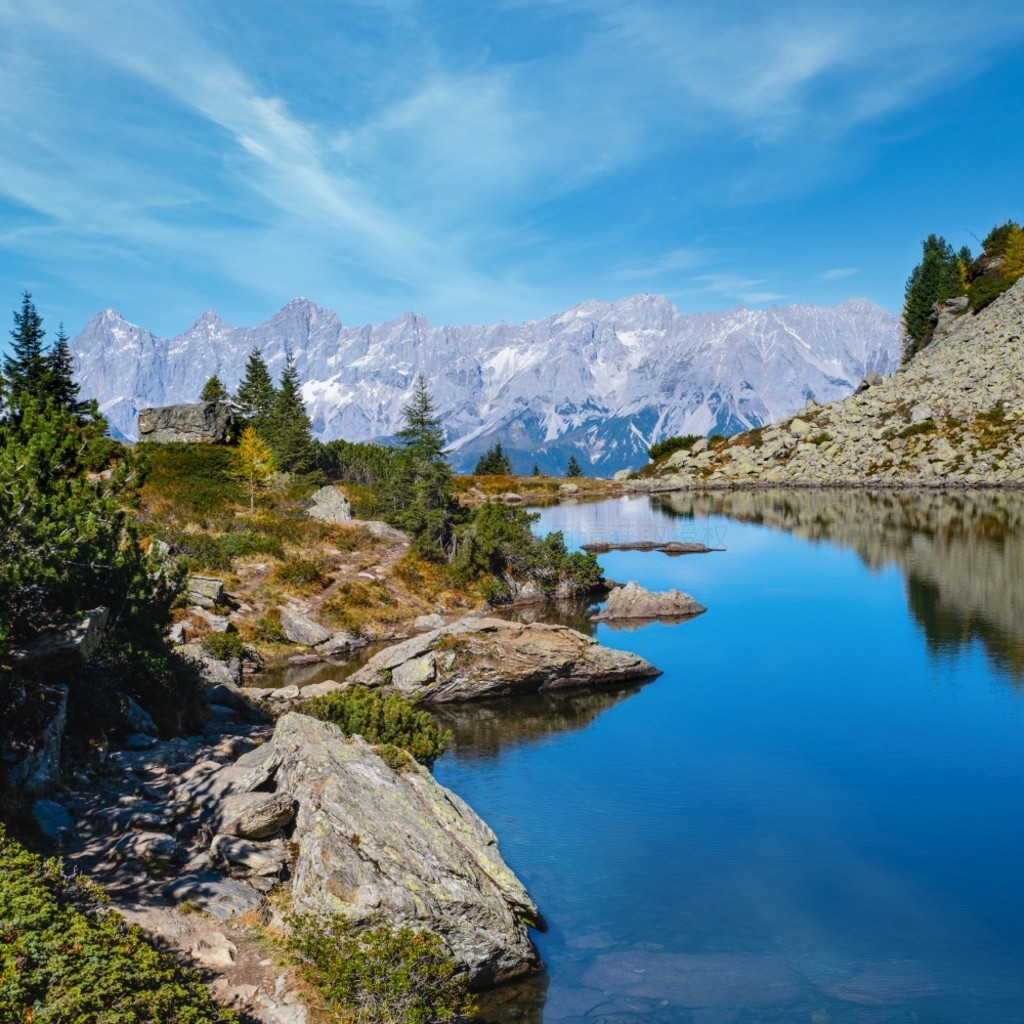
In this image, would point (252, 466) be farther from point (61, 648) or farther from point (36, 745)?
point (36, 745)

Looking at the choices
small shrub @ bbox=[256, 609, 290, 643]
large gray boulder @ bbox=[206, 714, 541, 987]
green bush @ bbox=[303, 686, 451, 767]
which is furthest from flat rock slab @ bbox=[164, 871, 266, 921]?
small shrub @ bbox=[256, 609, 290, 643]

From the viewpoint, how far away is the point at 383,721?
25.6 meters

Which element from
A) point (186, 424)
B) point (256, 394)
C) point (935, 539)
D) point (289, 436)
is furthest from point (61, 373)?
point (935, 539)

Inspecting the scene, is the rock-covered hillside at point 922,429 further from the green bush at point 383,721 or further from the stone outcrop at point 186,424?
the green bush at point 383,721

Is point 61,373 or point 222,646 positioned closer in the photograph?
point 222,646

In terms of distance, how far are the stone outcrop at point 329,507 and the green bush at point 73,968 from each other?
159 feet

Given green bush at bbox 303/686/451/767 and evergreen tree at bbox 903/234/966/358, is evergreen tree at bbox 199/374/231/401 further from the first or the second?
evergreen tree at bbox 903/234/966/358

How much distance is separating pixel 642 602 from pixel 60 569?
36.0m

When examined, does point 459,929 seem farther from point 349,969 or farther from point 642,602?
point 642,602

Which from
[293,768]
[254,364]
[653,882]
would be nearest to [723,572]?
[653,882]

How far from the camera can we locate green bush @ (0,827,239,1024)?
31.0ft

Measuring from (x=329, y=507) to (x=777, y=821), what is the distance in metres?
46.1

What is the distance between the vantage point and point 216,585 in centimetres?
4259

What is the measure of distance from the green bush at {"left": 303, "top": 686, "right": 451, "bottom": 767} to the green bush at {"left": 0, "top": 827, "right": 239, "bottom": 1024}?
1277 centimetres
